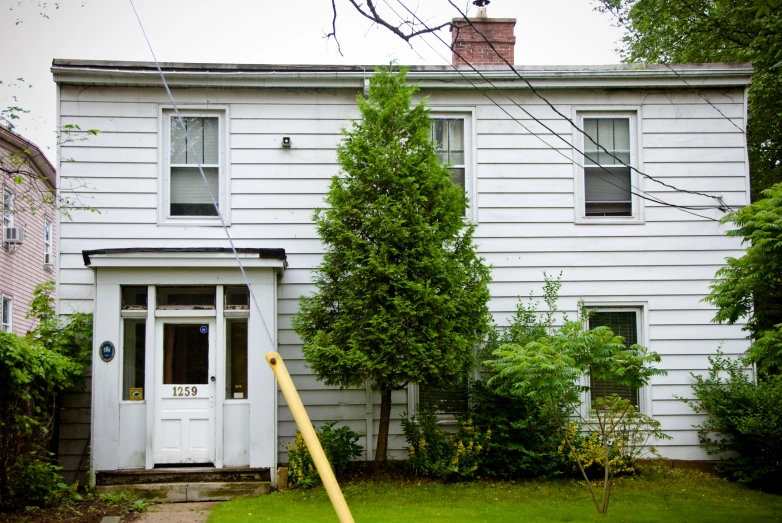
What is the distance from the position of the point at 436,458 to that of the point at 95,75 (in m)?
7.90

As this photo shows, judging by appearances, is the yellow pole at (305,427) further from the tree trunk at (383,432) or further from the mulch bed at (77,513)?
the tree trunk at (383,432)

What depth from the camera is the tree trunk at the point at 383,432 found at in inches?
414

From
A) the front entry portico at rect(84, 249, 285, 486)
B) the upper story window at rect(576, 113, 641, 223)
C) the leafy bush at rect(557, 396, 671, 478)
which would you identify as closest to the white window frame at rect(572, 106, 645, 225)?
the upper story window at rect(576, 113, 641, 223)

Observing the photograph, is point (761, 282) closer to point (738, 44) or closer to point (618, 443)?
point (618, 443)

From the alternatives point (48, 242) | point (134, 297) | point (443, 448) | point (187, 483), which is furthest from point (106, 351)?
point (48, 242)

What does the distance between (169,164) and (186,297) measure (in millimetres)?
2405

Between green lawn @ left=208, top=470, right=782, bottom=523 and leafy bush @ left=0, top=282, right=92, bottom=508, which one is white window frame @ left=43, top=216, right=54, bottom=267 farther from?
green lawn @ left=208, top=470, right=782, bottom=523

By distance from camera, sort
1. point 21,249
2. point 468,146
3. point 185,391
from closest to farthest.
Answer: point 185,391 < point 468,146 < point 21,249

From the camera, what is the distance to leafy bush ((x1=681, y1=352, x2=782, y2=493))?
1047cm

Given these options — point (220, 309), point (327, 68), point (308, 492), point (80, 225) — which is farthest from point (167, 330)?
point (327, 68)

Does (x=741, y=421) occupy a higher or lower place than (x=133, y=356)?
lower

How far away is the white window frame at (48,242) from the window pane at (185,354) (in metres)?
14.5

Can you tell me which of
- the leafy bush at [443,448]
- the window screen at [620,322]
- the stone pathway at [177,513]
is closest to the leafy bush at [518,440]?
the leafy bush at [443,448]

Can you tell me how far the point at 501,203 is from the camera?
12.0 meters
